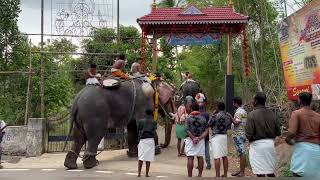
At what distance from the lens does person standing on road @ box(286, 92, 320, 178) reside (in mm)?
6703

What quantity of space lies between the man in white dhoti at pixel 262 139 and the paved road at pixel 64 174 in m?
2.89

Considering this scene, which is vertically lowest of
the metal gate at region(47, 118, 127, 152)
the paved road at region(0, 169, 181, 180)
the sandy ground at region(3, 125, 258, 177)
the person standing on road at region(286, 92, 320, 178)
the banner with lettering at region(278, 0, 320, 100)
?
the paved road at region(0, 169, 181, 180)

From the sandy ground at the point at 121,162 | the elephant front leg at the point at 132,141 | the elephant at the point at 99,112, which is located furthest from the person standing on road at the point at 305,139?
the elephant front leg at the point at 132,141

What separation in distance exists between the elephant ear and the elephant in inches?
27.1

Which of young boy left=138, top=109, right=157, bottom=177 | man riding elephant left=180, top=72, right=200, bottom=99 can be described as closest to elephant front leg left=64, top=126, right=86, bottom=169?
young boy left=138, top=109, right=157, bottom=177

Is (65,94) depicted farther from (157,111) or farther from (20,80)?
(157,111)

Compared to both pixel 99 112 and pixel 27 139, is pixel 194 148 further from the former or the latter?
pixel 27 139

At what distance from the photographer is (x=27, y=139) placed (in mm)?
15492

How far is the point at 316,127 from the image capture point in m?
6.84

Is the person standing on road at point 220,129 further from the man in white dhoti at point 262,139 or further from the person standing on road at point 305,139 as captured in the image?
the person standing on road at point 305,139

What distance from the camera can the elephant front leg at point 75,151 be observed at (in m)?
12.3

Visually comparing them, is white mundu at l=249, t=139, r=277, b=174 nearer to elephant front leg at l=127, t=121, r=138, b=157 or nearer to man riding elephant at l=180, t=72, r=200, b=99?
elephant front leg at l=127, t=121, r=138, b=157

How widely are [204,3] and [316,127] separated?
28.7m

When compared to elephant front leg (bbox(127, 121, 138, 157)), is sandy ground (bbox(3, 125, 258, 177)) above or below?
below
